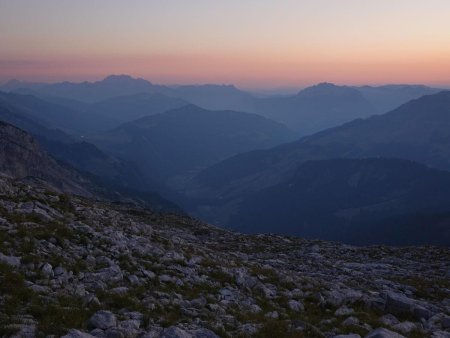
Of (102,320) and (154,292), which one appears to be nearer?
(102,320)

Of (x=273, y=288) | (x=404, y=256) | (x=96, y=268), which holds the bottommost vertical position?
(x=404, y=256)

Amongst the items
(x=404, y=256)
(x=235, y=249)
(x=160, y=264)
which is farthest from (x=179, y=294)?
(x=404, y=256)

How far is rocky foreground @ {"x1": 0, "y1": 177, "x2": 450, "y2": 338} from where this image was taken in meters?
14.9

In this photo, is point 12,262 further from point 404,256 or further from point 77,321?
point 404,256

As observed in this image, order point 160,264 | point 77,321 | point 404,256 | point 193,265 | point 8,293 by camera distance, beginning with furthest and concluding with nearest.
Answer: point 404,256 < point 193,265 < point 160,264 < point 8,293 < point 77,321

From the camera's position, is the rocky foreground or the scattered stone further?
the rocky foreground

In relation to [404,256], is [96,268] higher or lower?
higher

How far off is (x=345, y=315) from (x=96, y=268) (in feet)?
38.0

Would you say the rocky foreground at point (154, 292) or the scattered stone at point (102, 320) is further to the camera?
the rocky foreground at point (154, 292)

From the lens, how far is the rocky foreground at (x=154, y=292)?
14.9 m

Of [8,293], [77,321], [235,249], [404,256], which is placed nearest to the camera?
[77,321]

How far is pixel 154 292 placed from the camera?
1877cm

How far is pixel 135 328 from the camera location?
1462 cm

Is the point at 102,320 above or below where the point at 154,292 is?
above
